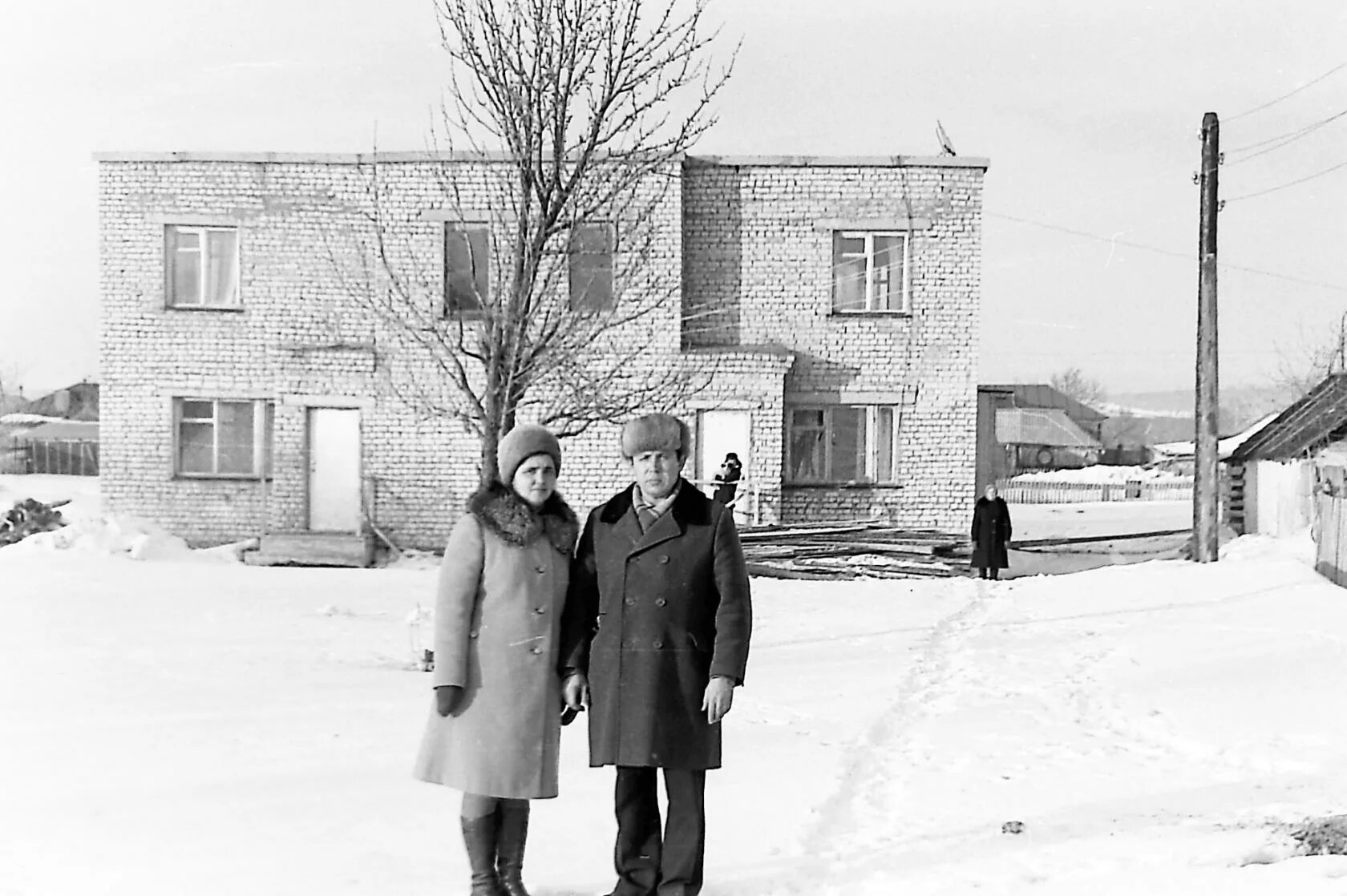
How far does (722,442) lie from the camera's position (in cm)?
1877

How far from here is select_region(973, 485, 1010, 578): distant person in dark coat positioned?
17.5m

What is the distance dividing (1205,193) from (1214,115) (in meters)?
1.05

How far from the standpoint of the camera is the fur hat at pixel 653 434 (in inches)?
181

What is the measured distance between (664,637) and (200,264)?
16355mm

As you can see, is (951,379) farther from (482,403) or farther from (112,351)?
(112,351)

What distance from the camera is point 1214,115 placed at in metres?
17.2

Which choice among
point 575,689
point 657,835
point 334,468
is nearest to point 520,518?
point 575,689

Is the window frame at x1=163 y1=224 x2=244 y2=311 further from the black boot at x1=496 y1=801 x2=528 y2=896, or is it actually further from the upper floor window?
the black boot at x1=496 y1=801 x2=528 y2=896

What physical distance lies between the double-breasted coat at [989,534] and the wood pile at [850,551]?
2.54 ft

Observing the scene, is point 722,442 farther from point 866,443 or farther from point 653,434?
point 653,434

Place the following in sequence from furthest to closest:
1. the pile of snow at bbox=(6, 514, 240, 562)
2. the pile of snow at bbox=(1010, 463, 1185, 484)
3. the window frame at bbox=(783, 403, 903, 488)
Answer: the pile of snow at bbox=(1010, 463, 1185, 484) < the window frame at bbox=(783, 403, 903, 488) < the pile of snow at bbox=(6, 514, 240, 562)

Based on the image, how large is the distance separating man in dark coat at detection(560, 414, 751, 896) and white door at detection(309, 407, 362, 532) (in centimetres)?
1485

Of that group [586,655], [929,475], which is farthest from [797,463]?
[586,655]

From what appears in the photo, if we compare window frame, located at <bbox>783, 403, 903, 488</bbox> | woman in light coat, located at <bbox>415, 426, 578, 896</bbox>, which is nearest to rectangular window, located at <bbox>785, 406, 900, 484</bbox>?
window frame, located at <bbox>783, 403, 903, 488</bbox>
